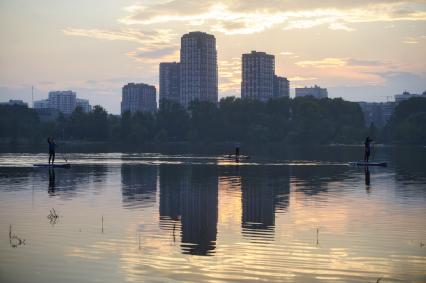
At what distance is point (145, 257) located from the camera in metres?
15.6

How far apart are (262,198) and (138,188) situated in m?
8.04

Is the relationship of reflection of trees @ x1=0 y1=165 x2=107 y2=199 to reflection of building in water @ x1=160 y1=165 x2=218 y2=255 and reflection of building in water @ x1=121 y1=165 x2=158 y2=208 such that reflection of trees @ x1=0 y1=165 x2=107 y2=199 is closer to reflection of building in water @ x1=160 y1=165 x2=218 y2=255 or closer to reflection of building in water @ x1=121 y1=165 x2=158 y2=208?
reflection of building in water @ x1=121 y1=165 x2=158 y2=208

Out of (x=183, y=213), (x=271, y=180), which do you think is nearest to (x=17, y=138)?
(x=271, y=180)

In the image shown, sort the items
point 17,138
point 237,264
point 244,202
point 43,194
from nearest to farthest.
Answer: point 237,264 → point 244,202 → point 43,194 → point 17,138

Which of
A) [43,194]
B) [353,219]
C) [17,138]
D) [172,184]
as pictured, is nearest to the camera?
[353,219]

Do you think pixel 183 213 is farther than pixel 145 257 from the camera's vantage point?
Yes

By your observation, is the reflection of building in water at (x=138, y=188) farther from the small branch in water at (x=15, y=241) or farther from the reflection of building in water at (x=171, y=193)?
the small branch in water at (x=15, y=241)

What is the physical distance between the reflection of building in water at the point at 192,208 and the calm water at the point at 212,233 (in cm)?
5

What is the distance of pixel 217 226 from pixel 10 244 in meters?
6.76

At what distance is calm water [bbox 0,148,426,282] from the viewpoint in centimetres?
1427

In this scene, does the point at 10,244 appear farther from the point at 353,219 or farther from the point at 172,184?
the point at 172,184

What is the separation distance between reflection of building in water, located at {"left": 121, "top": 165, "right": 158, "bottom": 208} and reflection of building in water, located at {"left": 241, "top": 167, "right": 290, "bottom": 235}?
4.52 metres

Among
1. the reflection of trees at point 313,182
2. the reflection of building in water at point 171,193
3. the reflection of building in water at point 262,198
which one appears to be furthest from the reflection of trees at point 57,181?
the reflection of trees at point 313,182

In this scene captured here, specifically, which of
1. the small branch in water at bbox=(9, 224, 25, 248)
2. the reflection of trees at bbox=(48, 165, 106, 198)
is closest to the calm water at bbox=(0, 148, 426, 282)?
the small branch in water at bbox=(9, 224, 25, 248)
